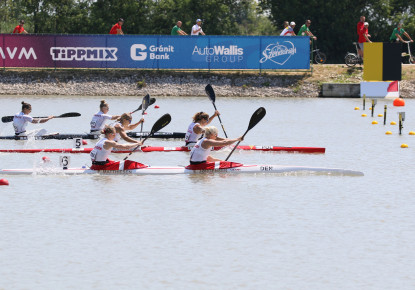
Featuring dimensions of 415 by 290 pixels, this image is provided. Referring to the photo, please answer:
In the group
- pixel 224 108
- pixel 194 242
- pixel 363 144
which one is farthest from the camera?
pixel 224 108

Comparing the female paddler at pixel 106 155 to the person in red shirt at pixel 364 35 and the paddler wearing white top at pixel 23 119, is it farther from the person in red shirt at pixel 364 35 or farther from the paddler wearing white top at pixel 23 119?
the person in red shirt at pixel 364 35

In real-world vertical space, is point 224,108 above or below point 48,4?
below

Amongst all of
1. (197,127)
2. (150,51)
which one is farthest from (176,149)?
(150,51)

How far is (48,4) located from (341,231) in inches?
1927

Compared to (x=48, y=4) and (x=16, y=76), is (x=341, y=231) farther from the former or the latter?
(x=48, y=4)

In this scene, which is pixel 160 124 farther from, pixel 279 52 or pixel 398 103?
pixel 279 52

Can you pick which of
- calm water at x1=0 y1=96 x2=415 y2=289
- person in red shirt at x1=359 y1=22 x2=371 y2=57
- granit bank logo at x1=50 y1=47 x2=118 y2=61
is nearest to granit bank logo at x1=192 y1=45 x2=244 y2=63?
granit bank logo at x1=50 y1=47 x2=118 y2=61

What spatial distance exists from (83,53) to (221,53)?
22.5 ft

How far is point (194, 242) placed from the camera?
1304 cm

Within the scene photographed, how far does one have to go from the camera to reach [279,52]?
43875 millimetres

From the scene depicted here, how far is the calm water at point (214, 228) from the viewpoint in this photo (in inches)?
447

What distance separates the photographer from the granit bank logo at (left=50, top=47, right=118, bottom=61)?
44406 millimetres

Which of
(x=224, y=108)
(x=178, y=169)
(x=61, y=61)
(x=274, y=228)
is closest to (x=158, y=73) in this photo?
(x=61, y=61)

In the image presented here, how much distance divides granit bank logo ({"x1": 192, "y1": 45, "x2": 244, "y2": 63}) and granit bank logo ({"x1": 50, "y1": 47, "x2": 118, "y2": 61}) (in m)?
4.25
